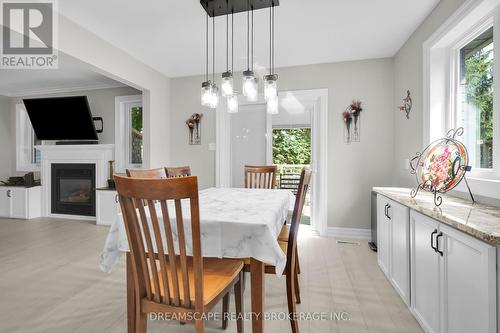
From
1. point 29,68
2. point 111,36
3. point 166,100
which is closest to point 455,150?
point 111,36

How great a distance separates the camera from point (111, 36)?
2756 mm

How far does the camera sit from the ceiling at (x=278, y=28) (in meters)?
2.20

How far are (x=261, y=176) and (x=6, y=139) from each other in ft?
18.1

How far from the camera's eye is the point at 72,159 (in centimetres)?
446

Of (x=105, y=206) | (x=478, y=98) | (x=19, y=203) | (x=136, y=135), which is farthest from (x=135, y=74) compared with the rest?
(x=478, y=98)

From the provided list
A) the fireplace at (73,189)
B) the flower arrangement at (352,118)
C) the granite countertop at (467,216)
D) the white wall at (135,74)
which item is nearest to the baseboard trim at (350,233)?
the flower arrangement at (352,118)

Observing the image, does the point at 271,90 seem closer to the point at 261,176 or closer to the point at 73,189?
the point at 261,176

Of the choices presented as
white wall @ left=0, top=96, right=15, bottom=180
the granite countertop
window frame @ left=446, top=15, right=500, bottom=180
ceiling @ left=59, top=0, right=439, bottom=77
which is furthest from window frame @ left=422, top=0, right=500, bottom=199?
white wall @ left=0, top=96, right=15, bottom=180

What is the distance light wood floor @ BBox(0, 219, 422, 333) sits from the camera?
5.29 ft

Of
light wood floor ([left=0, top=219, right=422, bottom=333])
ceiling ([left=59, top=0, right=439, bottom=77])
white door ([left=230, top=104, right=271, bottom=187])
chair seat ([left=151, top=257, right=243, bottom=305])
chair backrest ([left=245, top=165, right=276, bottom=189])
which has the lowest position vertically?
light wood floor ([left=0, top=219, right=422, bottom=333])

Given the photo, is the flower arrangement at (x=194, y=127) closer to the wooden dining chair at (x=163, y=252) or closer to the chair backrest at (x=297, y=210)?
the chair backrest at (x=297, y=210)

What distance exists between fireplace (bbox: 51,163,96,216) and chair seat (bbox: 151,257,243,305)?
3.98m

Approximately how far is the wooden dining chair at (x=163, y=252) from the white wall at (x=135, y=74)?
7.67 feet

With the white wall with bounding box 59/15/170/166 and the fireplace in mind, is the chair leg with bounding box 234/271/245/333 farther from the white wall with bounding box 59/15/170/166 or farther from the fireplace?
the fireplace
